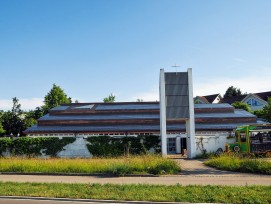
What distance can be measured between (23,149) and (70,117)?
12983 millimetres

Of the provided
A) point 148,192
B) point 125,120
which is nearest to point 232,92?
point 125,120

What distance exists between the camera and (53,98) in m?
62.8

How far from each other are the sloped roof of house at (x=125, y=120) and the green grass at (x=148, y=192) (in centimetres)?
2874

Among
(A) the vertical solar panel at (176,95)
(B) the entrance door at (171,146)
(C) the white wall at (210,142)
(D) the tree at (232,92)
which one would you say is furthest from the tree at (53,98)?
(D) the tree at (232,92)

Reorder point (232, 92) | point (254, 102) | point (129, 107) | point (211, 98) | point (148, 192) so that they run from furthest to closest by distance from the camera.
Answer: point (232, 92) < point (211, 98) < point (254, 102) < point (129, 107) < point (148, 192)

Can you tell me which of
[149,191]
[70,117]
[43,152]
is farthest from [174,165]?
[70,117]

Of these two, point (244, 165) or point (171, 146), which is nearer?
point (244, 165)

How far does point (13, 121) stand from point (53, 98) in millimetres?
8407

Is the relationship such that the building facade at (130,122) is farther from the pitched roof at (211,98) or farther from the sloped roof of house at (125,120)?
the pitched roof at (211,98)

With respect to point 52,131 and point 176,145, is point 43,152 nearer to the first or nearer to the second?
point 52,131

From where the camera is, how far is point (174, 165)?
18609 mm

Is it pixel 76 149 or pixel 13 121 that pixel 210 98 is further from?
pixel 76 149

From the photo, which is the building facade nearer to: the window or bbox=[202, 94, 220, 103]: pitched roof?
the window

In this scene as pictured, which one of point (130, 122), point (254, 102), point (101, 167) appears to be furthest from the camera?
point (254, 102)
